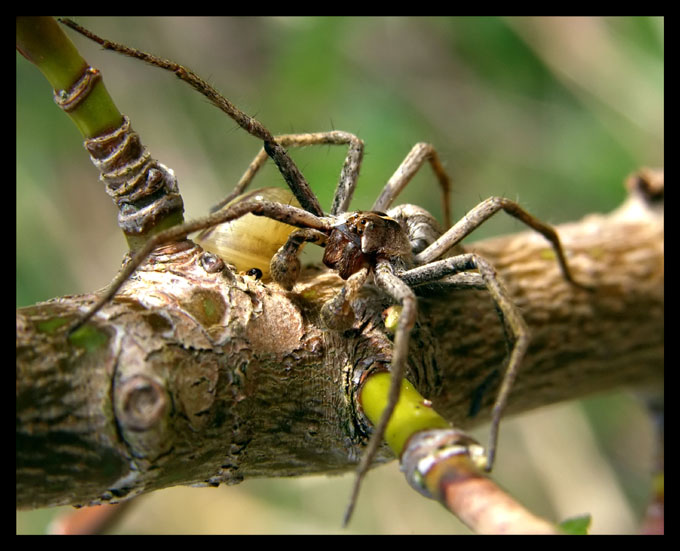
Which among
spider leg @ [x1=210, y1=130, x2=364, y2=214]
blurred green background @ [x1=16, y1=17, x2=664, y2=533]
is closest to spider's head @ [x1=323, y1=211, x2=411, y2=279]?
spider leg @ [x1=210, y1=130, x2=364, y2=214]

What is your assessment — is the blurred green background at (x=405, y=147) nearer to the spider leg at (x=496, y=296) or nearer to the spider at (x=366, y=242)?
the spider at (x=366, y=242)

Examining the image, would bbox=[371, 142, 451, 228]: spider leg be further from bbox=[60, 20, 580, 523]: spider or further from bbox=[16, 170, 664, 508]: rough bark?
bbox=[16, 170, 664, 508]: rough bark

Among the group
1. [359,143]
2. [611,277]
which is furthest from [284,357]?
[611,277]

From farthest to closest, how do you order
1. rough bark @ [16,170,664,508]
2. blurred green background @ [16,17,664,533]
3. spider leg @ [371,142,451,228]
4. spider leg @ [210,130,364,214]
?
blurred green background @ [16,17,664,533]
spider leg @ [371,142,451,228]
spider leg @ [210,130,364,214]
rough bark @ [16,170,664,508]

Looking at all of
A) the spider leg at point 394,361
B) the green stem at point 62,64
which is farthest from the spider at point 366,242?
the green stem at point 62,64

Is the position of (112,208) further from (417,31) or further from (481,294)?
(481,294)

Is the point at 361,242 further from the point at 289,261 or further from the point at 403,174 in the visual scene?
the point at 403,174
